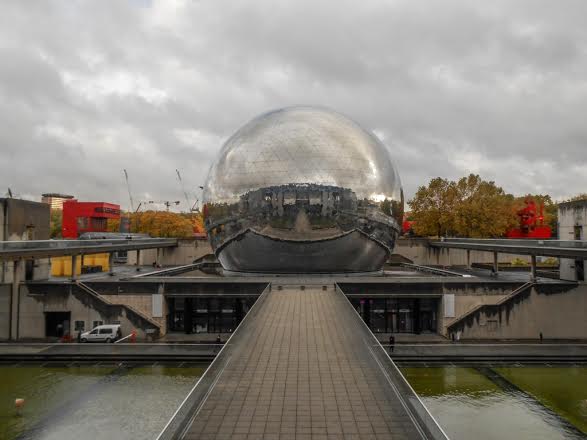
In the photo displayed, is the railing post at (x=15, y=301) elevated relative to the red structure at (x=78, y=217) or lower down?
lower down

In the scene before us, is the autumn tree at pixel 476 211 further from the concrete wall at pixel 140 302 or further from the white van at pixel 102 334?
the white van at pixel 102 334

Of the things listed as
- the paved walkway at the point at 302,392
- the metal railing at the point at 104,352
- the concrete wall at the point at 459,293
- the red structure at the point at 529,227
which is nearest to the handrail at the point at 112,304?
the metal railing at the point at 104,352

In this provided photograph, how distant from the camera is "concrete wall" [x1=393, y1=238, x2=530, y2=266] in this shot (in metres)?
42.9

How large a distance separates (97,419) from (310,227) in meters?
13.1

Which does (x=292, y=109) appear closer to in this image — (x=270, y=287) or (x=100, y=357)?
(x=270, y=287)

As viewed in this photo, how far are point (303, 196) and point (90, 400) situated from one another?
13.1 meters

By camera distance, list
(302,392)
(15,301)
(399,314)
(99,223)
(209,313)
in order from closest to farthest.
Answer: (302,392) → (15,301) → (399,314) → (209,313) → (99,223)

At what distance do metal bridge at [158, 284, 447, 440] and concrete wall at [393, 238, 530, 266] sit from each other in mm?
31123

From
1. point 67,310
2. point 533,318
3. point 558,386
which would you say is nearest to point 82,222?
point 67,310

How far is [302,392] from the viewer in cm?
941

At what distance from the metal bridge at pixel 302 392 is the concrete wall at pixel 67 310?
419 inches

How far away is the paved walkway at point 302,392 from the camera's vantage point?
785cm

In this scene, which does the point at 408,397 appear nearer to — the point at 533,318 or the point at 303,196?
the point at 303,196

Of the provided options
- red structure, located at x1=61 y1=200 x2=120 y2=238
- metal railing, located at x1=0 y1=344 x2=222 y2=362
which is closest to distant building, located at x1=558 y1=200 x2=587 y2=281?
metal railing, located at x1=0 y1=344 x2=222 y2=362
